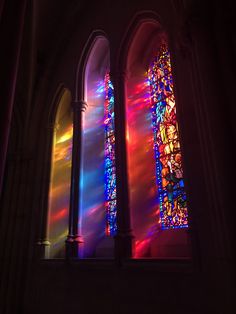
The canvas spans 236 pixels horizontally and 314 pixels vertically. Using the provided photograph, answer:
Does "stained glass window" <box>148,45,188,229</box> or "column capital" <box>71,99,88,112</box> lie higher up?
"column capital" <box>71,99,88,112</box>

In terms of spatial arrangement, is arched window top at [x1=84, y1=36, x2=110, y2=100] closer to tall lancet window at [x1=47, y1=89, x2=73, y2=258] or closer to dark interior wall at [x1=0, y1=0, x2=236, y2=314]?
dark interior wall at [x1=0, y1=0, x2=236, y2=314]

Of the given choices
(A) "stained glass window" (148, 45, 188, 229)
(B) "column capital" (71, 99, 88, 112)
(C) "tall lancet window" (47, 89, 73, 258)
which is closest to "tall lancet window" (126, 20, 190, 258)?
(A) "stained glass window" (148, 45, 188, 229)

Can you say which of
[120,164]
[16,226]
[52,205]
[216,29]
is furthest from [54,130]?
[216,29]

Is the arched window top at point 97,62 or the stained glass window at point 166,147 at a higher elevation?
the arched window top at point 97,62

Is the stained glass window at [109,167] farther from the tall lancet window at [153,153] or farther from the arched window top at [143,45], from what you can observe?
the arched window top at [143,45]

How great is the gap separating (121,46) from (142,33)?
0.39m

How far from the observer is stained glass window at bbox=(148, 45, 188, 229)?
360 cm

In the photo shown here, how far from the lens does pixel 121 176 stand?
160 inches

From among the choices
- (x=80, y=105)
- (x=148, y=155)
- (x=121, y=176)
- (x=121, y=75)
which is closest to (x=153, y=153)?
(x=148, y=155)

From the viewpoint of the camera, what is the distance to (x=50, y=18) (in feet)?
21.6

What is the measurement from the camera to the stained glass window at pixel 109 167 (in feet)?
15.7

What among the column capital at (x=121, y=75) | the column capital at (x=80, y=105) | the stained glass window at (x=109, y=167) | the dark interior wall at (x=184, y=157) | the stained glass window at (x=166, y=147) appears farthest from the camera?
the column capital at (x=80, y=105)

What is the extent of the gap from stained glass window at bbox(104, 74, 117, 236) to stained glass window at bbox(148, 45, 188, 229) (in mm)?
1060

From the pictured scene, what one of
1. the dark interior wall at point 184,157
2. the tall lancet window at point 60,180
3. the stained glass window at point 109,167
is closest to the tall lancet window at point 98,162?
the stained glass window at point 109,167
